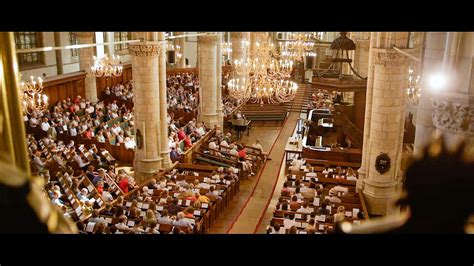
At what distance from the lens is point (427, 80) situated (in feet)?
20.7

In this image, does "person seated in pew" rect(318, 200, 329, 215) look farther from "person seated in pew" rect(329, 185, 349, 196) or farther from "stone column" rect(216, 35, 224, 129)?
"stone column" rect(216, 35, 224, 129)

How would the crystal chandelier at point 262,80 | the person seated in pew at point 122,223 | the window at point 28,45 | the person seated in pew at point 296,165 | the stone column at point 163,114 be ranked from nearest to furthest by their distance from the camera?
the person seated in pew at point 122,223, the stone column at point 163,114, the person seated in pew at point 296,165, the crystal chandelier at point 262,80, the window at point 28,45

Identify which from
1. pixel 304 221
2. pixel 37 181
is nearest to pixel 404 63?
pixel 304 221

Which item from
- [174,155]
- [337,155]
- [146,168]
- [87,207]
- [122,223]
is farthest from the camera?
[337,155]

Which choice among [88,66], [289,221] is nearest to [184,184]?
[289,221]

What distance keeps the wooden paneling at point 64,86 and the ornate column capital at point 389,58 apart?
625 inches

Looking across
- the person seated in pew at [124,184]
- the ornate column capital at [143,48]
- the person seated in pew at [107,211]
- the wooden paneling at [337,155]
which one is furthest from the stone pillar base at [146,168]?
the wooden paneling at [337,155]

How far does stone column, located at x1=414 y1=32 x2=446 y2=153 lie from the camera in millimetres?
6203

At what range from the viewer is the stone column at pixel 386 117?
1152 centimetres

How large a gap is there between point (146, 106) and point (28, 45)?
11.6m

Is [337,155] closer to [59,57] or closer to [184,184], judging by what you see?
[184,184]

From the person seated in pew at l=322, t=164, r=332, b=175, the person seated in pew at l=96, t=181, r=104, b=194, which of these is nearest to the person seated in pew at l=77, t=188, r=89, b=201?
the person seated in pew at l=96, t=181, r=104, b=194

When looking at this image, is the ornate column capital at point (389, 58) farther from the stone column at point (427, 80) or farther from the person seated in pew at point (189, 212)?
the person seated in pew at point (189, 212)
